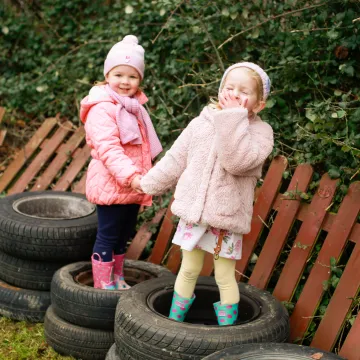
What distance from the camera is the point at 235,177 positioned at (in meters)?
3.57

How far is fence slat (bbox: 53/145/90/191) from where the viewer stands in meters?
6.15

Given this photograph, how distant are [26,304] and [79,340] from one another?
72cm

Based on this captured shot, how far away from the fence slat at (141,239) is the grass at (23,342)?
0.94m

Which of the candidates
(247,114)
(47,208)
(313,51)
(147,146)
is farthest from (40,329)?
(313,51)

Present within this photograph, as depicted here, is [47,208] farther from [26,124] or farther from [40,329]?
[26,124]

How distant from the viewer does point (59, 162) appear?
6.41m

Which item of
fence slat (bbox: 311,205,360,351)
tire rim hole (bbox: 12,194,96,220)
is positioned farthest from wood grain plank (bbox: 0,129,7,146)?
fence slat (bbox: 311,205,360,351)

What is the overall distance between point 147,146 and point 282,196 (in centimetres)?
94

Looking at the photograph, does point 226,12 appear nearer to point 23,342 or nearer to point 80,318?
point 80,318

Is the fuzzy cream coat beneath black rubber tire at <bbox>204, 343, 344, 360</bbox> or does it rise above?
above

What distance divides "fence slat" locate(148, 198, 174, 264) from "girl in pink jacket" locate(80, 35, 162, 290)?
0.63 meters

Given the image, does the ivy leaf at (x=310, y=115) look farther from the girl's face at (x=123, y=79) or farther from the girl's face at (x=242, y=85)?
the girl's face at (x=123, y=79)

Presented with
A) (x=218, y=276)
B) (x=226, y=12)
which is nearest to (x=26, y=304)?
(x=218, y=276)

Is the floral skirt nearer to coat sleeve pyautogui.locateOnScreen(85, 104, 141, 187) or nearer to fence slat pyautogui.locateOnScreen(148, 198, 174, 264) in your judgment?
coat sleeve pyautogui.locateOnScreen(85, 104, 141, 187)
